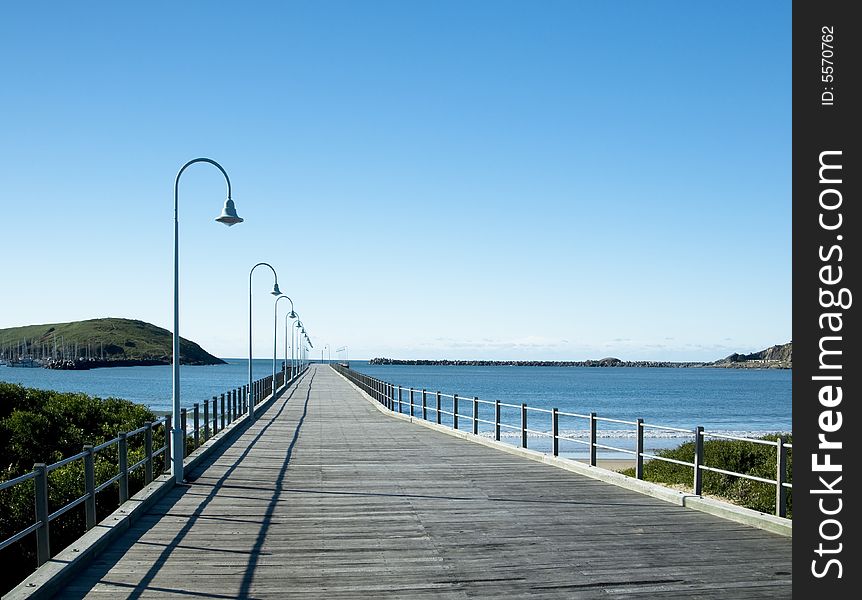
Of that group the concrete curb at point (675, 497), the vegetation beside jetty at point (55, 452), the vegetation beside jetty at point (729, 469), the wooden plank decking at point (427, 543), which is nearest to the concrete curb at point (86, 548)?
the wooden plank decking at point (427, 543)

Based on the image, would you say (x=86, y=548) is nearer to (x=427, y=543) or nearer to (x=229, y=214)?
(x=427, y=543)

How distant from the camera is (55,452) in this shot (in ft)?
89.8

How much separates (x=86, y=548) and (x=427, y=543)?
136 inches

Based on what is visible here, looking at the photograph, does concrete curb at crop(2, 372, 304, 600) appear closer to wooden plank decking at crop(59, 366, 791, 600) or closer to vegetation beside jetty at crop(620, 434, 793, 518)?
wooden plank decking at crop(59, 366, 791, 600)

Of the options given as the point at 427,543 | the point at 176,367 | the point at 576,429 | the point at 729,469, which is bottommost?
the point at 576,429

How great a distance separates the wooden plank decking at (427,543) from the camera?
8188 millimetres

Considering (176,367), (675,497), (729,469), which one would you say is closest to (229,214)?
(176,367)

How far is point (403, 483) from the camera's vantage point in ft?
49.4

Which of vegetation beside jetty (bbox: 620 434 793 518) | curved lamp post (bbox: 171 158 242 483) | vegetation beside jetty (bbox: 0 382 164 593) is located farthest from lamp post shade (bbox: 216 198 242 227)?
vegetation beside jetty (bbox: 620 434 793 518)

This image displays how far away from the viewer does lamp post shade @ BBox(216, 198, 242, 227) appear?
20.0 metres

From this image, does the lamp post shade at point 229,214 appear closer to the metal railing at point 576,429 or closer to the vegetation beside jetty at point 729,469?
the metal railing at point 576,429

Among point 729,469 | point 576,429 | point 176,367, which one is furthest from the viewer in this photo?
point 576,429
